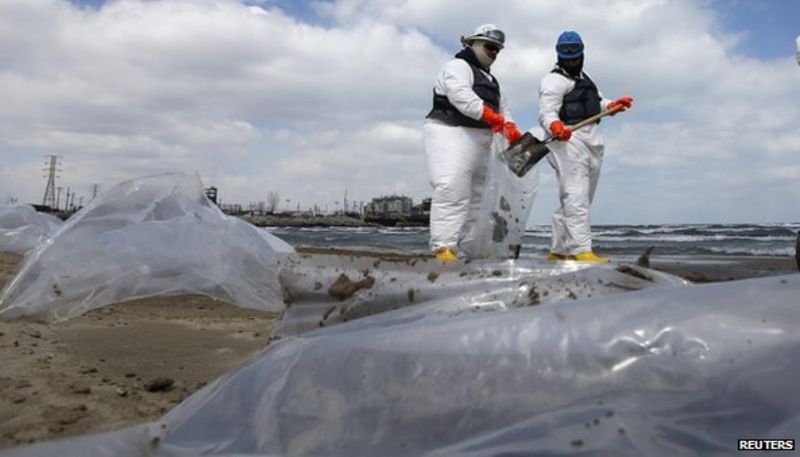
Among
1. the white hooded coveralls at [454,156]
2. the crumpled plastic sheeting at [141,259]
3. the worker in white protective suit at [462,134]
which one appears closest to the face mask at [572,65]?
the worker in white protective suit at [462,134]

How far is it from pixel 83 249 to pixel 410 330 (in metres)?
3.16

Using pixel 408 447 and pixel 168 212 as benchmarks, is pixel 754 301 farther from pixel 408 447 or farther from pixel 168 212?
pixel 168 212

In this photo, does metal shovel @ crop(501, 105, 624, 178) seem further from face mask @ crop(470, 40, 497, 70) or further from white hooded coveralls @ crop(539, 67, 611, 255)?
face mask @ crop(470, 40, 497, 70)

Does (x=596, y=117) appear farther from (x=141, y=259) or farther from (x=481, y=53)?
(x=141, y=259)

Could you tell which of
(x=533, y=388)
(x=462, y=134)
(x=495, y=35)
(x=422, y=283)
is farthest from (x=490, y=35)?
(x=533, y=388)

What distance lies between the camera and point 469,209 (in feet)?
12.0

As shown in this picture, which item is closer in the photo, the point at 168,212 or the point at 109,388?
the point at 109,388

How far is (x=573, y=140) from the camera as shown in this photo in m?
4.00

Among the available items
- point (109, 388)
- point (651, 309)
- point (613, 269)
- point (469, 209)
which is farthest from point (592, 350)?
point (469, 209)

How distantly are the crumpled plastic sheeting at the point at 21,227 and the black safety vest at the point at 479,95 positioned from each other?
8481mm

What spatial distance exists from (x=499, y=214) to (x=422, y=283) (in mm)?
1664

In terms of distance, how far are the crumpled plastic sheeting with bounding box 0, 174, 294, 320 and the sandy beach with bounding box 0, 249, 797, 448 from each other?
0.19m

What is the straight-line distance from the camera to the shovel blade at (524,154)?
3510 millimetres

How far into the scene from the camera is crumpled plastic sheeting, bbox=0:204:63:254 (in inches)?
388
